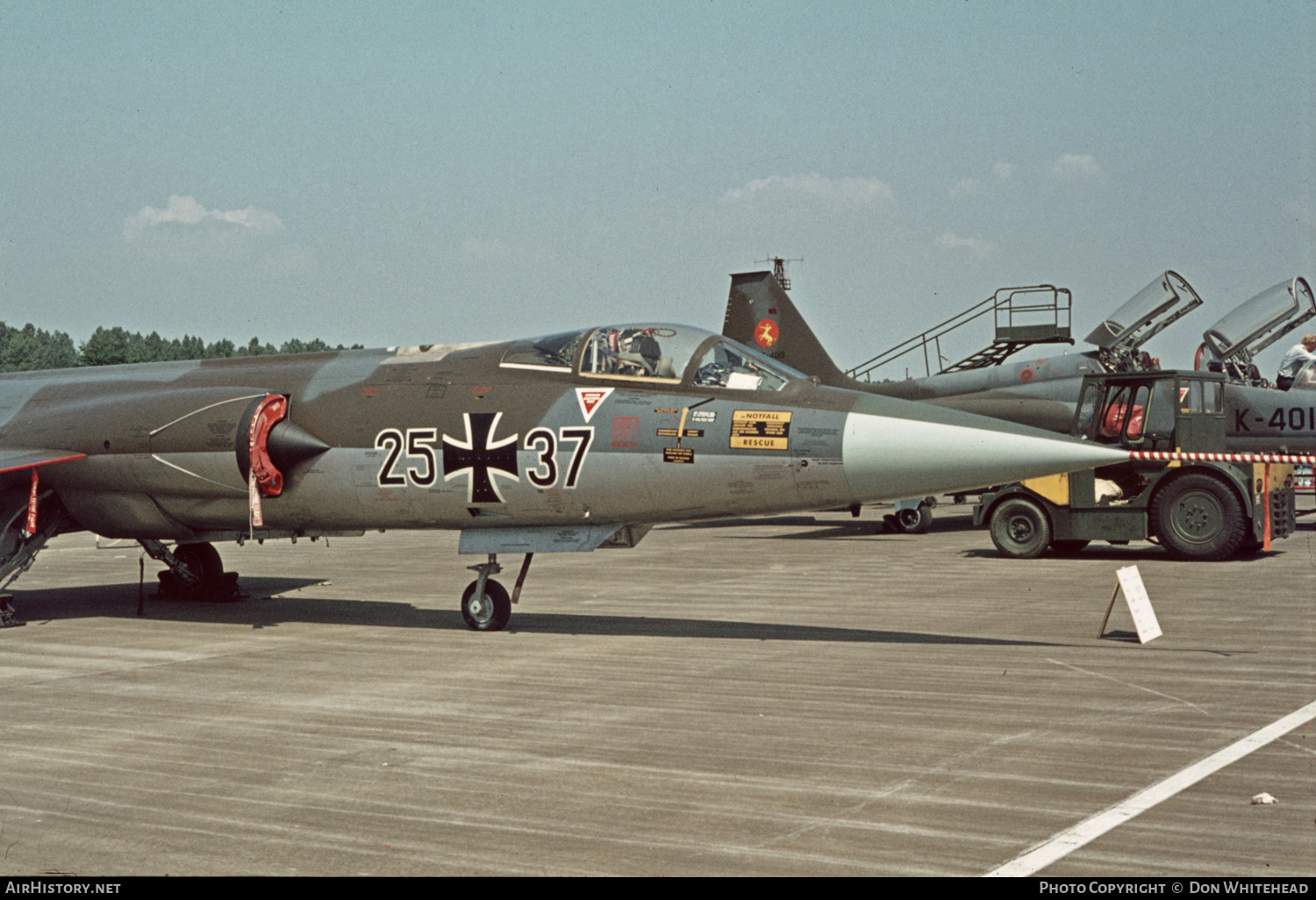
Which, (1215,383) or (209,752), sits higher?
(1215,383)

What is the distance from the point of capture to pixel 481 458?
11.6 m

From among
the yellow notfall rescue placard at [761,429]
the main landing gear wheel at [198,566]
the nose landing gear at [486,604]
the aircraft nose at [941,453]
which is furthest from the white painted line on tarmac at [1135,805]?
the main landing gear wheel at [198,566]

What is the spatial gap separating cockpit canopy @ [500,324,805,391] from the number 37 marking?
0.63 metres

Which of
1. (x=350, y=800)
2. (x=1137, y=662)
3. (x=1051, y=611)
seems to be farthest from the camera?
(x=1051, y=611)

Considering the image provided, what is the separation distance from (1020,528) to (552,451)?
34.8 feet

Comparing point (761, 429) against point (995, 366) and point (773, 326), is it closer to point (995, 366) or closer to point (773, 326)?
point (995, 366)

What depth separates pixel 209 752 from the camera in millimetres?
7227

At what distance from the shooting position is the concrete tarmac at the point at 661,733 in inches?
207

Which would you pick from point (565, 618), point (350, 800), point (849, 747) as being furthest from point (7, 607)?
point (849, 747)

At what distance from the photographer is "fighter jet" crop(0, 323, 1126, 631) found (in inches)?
406

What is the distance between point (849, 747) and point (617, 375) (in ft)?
17.0

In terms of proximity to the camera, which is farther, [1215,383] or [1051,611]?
[1215,383]
